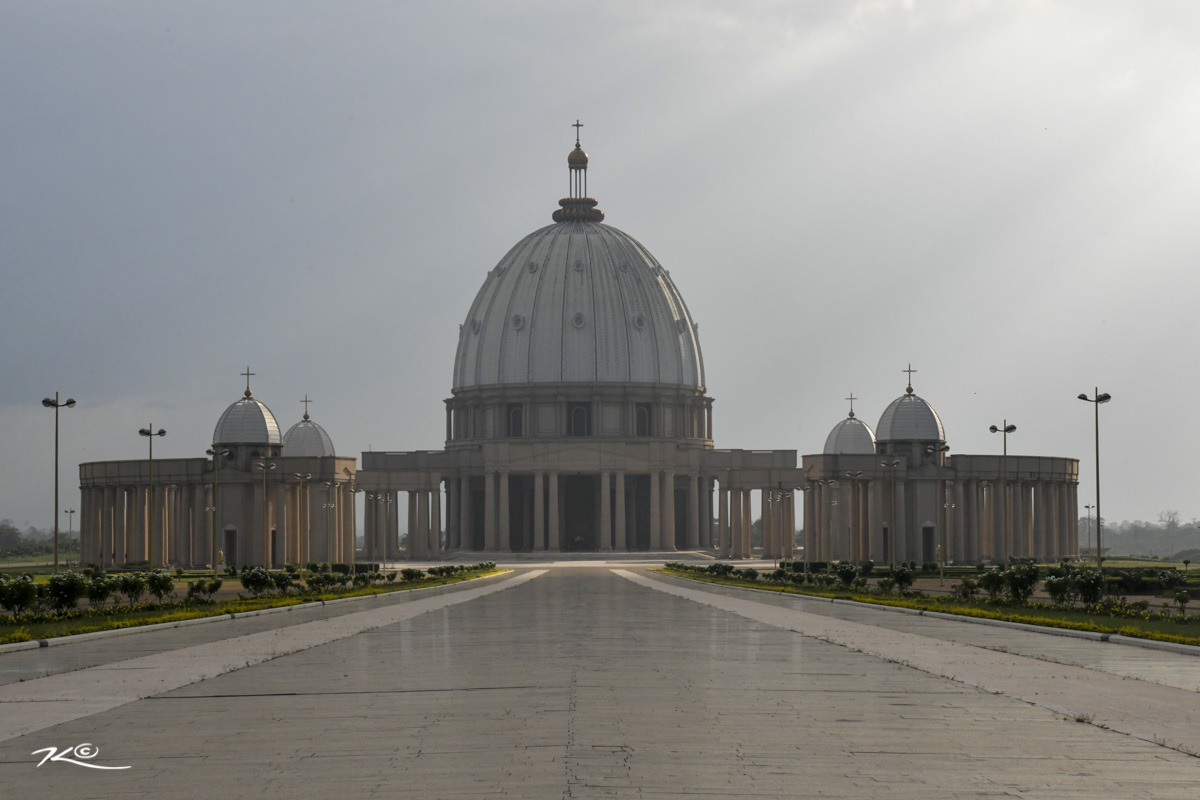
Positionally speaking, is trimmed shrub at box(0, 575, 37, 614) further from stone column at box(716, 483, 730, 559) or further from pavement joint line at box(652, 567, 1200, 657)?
stone column at box(716, 483, 730, 559)

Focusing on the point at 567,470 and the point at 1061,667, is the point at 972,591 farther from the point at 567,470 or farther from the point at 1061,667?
the point at 567,470

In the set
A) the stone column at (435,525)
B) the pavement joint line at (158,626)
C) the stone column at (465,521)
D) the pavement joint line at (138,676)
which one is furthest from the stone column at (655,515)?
the pavement joint line at (138,676)

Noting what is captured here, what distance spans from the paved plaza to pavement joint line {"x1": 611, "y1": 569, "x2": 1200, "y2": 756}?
70 millimetres

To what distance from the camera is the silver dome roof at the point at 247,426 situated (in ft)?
383

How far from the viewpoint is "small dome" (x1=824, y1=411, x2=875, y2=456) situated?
127125 mm

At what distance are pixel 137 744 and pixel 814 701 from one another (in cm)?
→ 786

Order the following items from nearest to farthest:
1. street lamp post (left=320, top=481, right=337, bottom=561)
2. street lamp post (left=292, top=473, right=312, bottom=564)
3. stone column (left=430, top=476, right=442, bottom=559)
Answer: street lamp post (left=292, top=473, right=312, bottom=564)
street lamp post (left=320, top=481, right=337, bottom=561)
stone column (left=430, top=476, right=442, bottom=559)

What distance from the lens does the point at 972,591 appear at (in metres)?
50.6

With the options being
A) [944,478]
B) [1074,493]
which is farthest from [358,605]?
[1074,493]

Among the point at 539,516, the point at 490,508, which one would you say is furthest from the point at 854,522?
the point at 490,508

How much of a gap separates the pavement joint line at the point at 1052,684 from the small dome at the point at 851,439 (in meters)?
93.3

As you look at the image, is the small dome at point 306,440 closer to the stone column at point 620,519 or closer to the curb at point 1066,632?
the stone column at point 620,519

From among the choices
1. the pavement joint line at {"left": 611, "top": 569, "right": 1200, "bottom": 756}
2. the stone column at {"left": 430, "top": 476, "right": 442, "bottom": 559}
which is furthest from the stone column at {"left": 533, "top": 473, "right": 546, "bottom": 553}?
the pavement joint line at {"left": 611, "top": 569, "right": 1200, "bottom": 756}

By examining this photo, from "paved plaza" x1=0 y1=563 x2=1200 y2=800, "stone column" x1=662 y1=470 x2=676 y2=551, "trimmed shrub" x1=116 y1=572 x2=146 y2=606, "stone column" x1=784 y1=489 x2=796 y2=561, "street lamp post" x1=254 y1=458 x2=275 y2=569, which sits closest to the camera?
"paved plaza" x1=0 y1=563 x2=1200 y2=800
